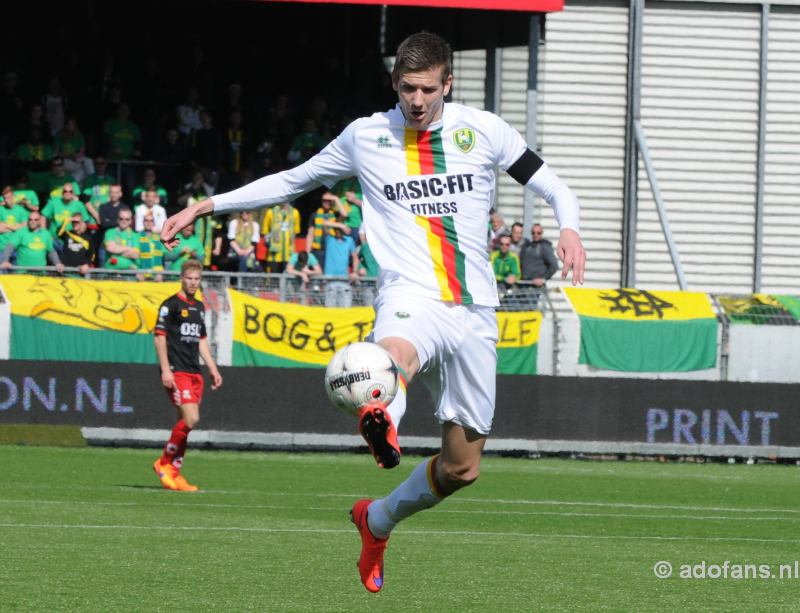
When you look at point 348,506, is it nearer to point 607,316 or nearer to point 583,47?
point 607,316

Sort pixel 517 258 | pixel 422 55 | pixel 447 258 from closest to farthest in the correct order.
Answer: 1. pixel 422 55
2. pixel 447 258
3. pixel 517 258

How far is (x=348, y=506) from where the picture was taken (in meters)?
13.5

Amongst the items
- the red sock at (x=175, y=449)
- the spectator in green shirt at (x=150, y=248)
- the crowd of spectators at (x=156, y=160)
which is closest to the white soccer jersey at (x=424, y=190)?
the red sock at (x=175, y=449)

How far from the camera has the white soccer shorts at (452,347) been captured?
23.6 feet

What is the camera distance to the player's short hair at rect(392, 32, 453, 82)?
284 inches

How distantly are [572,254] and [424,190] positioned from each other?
0.91 metres

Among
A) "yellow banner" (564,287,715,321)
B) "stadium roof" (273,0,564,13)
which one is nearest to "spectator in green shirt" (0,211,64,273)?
"stadium roof" (273,0,564,13)

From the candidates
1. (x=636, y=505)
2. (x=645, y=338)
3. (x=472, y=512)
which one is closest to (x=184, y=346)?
(x=472, y=512)

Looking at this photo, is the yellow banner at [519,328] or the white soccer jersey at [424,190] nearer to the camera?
the white soccer jersey at [424,190]

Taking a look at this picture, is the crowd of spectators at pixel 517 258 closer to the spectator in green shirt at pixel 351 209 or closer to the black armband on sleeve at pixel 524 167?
the spectator in green shirt at pixel 351 209

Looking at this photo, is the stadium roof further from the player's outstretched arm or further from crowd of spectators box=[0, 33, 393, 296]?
the player's outstretched arm

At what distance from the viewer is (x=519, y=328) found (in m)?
20.1

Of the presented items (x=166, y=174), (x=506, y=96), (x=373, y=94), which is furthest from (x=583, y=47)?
(x=166, y=174)

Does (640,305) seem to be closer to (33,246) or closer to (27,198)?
(33,246)
